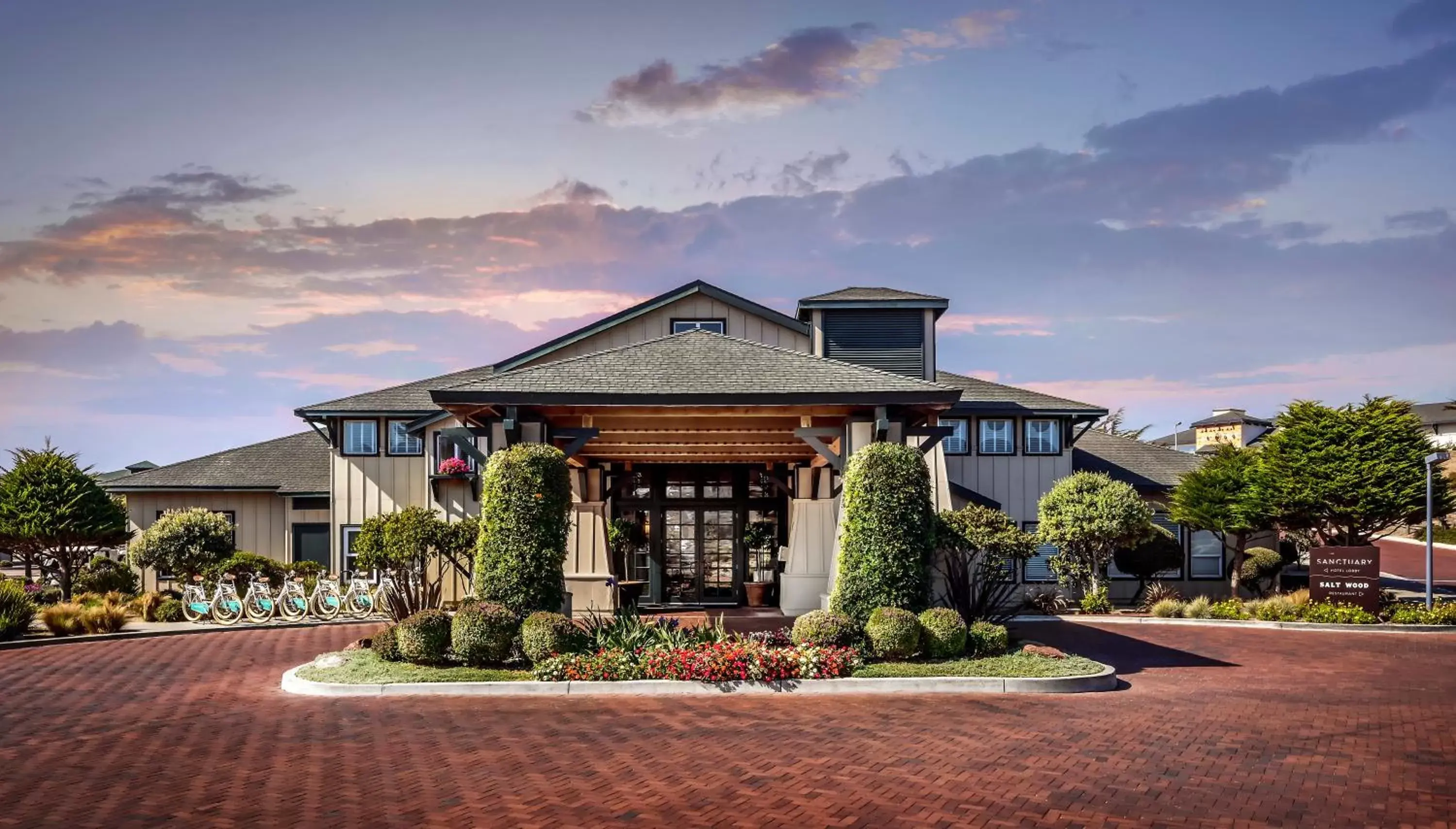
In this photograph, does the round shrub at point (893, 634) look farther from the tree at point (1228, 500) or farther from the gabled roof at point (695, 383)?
the tree at point (1228, 500)

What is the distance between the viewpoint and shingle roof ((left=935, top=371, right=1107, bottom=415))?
27.2 meters

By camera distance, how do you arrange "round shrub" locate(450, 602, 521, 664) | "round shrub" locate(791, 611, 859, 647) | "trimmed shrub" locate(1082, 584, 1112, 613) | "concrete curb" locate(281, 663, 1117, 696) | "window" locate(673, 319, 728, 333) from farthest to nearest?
"window" locate(673, 319, 728, 333), "trimmed shrub" locate(1082, 584, 1112, 613), "round shrub" locate(791, 611, 859, 647), "round shrub" locate(450, 602, 521, 664), "concrete curb" locate(281, 663, 1117, 696)

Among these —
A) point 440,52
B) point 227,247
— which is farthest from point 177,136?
point 440,52

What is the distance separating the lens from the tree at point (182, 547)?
78.6ft

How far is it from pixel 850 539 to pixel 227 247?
15.4m

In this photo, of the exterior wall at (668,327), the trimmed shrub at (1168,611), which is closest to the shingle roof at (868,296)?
the exterior wall at (668,327)

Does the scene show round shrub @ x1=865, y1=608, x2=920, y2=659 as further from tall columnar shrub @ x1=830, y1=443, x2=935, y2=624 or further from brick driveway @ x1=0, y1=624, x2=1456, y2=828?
brick driveway @ x1=0, y1=624, x2=1456, y2=828

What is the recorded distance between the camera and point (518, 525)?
14688mm

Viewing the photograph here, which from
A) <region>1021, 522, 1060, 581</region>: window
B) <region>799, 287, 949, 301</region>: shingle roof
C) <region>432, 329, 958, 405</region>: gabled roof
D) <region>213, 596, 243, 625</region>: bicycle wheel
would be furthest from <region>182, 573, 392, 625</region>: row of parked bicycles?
<region>1021, 522, 1060, 581</region>: window

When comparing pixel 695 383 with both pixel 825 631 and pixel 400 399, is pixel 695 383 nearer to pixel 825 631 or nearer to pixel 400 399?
pixel 825 631

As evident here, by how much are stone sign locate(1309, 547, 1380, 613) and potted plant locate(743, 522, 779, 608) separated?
11.4 m

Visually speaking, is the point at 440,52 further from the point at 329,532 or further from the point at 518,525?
the point at 329,532

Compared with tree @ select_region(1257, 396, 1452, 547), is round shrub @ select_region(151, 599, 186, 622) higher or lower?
lower

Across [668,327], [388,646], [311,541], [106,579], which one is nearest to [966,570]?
[388,646]
